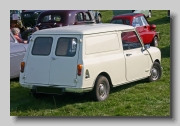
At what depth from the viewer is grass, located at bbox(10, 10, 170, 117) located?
7.70m

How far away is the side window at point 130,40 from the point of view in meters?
8.96

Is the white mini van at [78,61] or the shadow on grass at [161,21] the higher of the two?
the shadow on grass at [161,21]

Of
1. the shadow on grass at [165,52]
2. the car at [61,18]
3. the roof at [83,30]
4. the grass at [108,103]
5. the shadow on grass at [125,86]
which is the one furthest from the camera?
the car at [61,18]

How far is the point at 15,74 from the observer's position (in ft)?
34.5

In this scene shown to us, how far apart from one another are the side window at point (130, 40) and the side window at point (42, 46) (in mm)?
1726

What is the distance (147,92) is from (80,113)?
2.08 m

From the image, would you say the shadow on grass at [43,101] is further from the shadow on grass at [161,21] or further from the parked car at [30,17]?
the shadow on grass at [161,21]

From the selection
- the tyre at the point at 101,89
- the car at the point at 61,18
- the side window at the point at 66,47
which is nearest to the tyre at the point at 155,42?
the car at the point at 61,18

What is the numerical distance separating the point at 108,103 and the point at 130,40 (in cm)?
181

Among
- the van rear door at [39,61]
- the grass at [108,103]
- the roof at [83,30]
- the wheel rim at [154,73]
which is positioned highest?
the roof at [83,30]

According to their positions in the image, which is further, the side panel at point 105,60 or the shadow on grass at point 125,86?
the shadow on grass at point 125,86

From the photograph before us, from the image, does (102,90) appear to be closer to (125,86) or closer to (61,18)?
(125,86)

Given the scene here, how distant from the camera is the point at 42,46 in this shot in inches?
326

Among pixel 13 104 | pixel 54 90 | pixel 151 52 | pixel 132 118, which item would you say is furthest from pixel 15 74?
pixel 132 118
